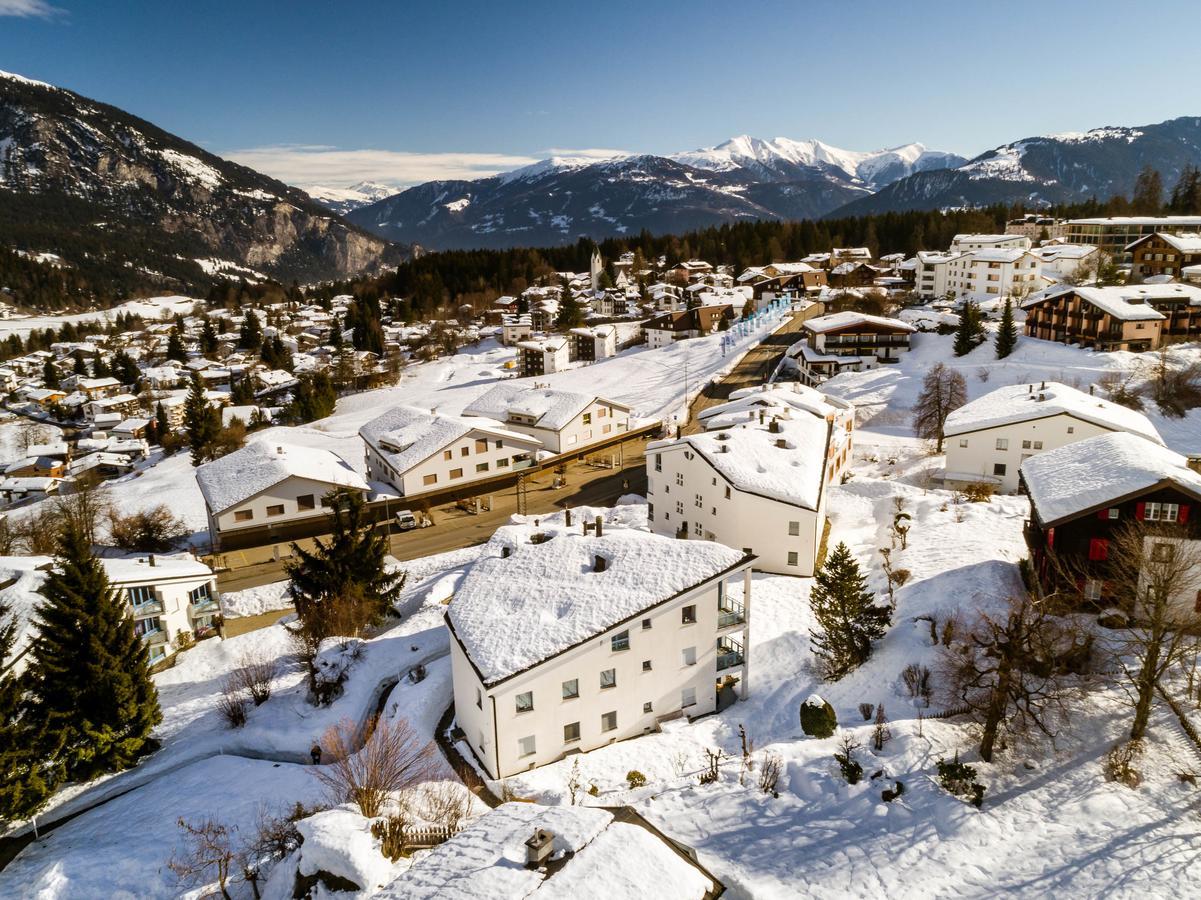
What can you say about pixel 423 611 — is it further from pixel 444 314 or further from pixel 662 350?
pixel 444 314

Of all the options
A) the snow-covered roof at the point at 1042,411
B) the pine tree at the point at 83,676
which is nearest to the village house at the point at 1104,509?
the snow-covered roof at the point at 1042,411

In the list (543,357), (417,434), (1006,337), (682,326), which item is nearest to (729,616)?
(417,434)

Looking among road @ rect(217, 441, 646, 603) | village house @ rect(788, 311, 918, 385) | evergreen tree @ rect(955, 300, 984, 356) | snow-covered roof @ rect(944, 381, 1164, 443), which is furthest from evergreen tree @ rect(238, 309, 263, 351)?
snow-covered roof @ rect(944, 381, 1164, 443)

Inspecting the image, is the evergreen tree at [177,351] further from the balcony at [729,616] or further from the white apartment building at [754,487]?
the balcony at [729,616]

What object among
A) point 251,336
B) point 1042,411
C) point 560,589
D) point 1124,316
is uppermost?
point 1124,316

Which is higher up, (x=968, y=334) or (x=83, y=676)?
(x=968, y=334)

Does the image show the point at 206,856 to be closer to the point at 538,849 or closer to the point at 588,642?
the point at 538,849
